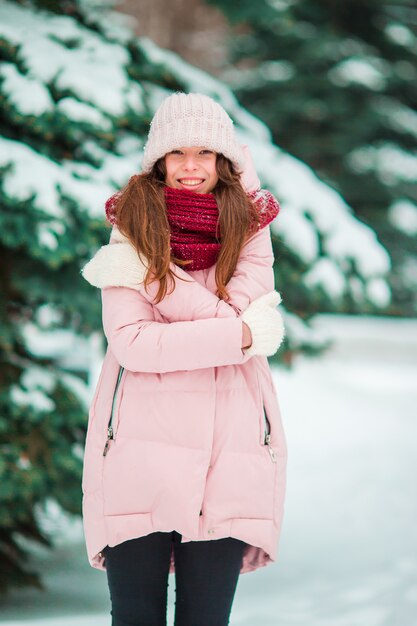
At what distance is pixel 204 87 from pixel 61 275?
134 cm

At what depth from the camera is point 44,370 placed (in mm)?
4277

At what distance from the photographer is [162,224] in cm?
206

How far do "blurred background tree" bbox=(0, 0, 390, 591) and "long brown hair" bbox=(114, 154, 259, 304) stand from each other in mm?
1380

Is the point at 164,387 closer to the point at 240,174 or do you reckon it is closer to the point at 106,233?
the point at 240,174

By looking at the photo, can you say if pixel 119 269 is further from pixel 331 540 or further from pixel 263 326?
pixel 331 540

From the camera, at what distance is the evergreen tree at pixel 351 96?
10.9 m

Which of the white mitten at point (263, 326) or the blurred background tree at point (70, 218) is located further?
the blurred background tree at point (70, 218)

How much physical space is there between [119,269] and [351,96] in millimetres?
10071

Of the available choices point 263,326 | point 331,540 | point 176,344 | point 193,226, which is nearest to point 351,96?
point 331,540

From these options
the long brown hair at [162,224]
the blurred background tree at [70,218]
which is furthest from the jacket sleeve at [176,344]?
the blurred background tree at [70,218]

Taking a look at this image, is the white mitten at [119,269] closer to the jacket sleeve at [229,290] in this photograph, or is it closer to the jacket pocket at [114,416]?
the jacket sleeve at [229,290]

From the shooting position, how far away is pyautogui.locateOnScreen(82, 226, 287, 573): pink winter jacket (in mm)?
2000

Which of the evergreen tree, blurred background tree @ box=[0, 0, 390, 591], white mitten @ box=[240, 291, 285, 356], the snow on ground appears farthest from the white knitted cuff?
the evergreen tree

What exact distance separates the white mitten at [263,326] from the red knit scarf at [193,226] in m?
0.19
